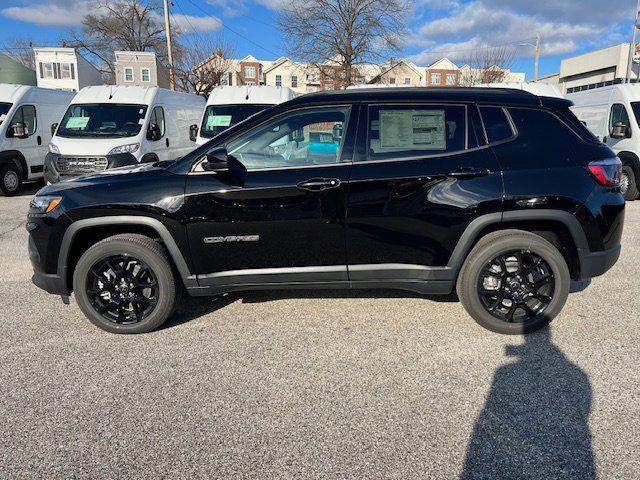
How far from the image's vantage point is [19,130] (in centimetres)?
1083

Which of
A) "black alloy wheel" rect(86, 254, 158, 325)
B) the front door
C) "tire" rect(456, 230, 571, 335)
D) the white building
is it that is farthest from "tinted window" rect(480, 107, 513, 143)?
the white building

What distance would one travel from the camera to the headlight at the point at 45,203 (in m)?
3.56

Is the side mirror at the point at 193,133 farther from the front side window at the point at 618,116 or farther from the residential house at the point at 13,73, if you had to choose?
the residential house at the point at 13,73

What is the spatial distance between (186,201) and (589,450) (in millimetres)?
2895

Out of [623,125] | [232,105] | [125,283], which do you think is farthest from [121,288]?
[623,125]

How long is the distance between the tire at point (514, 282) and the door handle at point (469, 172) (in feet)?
1.58

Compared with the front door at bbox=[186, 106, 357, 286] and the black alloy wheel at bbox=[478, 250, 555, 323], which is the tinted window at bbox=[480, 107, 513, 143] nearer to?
the black alloy wheel at bbox=[478, 250, 555, 323]

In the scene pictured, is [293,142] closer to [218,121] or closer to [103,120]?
[218,121]

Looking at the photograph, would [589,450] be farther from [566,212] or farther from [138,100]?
[138,100]

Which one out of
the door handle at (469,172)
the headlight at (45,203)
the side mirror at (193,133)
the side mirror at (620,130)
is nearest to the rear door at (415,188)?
the door handle at (469,172)

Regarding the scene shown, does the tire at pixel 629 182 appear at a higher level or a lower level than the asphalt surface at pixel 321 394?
higher

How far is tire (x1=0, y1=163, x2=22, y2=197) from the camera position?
1068 cm

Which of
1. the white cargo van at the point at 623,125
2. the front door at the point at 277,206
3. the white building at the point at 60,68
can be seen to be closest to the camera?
the front door at the point at 277,206

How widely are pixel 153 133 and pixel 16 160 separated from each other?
12.0 feet
